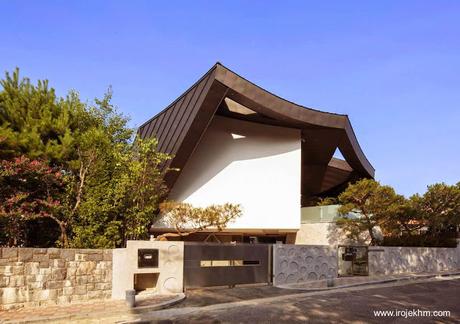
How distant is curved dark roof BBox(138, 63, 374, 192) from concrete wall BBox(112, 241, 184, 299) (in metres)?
6.33

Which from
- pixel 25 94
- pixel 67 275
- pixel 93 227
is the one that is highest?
pixel 25 94

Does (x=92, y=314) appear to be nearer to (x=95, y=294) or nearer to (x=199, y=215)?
(x=95, y=294)

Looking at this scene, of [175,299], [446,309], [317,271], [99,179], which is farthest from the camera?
[317,271]

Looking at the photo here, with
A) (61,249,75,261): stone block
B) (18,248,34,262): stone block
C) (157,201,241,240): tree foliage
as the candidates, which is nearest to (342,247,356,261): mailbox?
(157,201,241,240): tree foliage

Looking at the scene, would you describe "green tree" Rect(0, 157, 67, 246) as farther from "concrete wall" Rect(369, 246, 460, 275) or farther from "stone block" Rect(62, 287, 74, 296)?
"concrete wall" Rect(369, 246, 460, 275)

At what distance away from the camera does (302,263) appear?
53.0 feet

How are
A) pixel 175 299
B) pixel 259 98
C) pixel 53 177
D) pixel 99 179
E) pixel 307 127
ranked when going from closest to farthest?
pixel 175 299 → pixel 53 177 → pixel 99 179 → pixel 259 98 → pixel 307 127

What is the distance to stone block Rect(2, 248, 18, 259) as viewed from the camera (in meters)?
9.99

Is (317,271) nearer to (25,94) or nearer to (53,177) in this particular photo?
(53,177)

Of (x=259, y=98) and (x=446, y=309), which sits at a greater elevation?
(x=259, y=98)

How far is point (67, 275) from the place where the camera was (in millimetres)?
10820

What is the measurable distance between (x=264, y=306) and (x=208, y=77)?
31.8 feet

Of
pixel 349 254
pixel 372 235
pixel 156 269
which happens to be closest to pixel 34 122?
pixel 156 269

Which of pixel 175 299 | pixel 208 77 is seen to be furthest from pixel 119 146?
pixel 175 299
